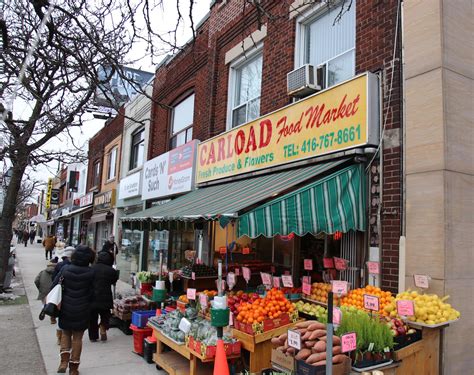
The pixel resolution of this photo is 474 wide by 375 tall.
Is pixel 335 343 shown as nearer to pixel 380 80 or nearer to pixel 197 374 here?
pixel 197 374

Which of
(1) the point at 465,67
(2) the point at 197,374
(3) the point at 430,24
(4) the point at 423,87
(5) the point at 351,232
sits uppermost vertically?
(3) the point at 430,24

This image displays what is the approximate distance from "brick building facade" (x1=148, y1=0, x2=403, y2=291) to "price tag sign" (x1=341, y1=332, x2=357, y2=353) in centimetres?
181

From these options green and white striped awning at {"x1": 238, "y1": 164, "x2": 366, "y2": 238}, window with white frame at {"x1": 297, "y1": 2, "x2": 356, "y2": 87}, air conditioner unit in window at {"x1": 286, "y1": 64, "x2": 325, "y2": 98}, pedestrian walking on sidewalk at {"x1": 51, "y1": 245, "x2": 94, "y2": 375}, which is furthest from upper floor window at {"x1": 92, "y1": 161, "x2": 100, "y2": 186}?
green and white striped awning at {"x1": 238, "y1": 164, "x2": 366, "y2": 238}

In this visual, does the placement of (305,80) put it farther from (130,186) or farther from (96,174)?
(96,174)

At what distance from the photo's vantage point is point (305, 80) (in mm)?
7203

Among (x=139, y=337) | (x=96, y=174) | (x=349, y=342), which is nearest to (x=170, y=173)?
(x=139, y=337)

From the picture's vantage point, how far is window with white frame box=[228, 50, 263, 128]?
9.62m

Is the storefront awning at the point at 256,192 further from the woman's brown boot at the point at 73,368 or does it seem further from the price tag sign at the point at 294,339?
the woman's brown boot at the point at 73,368

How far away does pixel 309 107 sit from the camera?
269 inches

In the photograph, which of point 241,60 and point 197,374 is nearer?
point 197,374

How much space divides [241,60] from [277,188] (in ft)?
17.6

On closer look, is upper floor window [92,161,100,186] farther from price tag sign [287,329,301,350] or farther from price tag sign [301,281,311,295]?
price tag sign [287,329,301,350]

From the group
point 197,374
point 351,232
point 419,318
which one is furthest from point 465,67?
point 197,374

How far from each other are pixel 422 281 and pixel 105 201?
17.2 m
